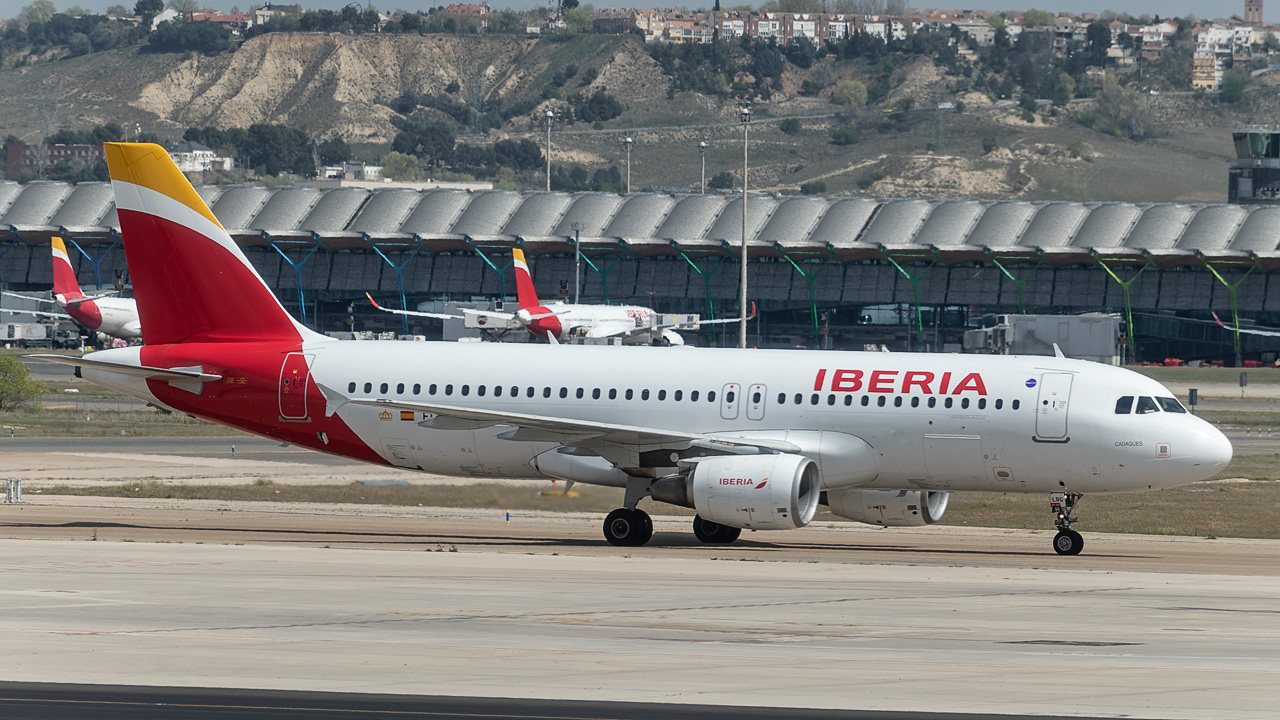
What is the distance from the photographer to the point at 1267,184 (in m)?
142

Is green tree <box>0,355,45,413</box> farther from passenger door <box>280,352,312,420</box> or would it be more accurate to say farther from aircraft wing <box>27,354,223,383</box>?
passenger door <box>280,352,312,420</box>

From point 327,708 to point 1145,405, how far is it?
19844 mm

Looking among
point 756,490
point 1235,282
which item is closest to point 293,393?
point 756,490

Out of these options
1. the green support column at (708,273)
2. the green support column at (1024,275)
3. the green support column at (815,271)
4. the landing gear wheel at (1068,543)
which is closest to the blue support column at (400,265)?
the green support column at (708,273)

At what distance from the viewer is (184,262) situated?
116 ft

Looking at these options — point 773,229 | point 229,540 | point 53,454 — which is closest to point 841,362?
point 229,540

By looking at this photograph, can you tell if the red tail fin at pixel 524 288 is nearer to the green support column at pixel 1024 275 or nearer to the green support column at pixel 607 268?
the green support column at pixel 607 268

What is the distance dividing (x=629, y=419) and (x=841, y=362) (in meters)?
4.53

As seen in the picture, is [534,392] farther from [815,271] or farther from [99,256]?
[99,256]

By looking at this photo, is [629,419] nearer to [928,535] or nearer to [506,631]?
[928,535]

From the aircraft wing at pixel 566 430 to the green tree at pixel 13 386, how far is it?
137ft

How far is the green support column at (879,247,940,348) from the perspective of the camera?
402 feet

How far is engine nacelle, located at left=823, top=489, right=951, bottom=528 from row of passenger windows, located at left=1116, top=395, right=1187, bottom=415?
4.10 m

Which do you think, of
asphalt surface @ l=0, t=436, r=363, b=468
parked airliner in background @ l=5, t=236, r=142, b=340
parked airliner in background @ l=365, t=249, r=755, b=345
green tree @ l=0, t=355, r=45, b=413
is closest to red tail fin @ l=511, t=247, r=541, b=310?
parked airliner in background @ l=365, t=249, r=755, b=345
